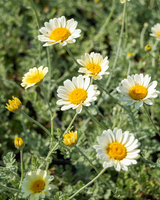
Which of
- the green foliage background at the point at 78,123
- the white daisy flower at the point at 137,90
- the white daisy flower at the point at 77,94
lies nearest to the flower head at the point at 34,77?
the white daisy flower at the point at 77,94

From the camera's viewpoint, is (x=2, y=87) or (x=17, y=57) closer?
(x=2, y=87)

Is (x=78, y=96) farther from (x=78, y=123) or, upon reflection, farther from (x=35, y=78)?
(x=78, y=123)

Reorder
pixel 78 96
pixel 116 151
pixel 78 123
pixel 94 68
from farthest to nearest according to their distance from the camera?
pixel 78 123
pixel 94 68
pixel 78 96
pixel 116 151

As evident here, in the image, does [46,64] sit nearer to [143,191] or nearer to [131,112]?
[131,112]

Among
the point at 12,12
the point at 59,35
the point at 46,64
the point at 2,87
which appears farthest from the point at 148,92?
the point at 12,12

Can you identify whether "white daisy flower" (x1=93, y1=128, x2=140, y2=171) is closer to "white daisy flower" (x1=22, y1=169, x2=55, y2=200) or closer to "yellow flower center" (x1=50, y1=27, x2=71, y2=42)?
"white daisy flower" (x1=22, y1=169, x2=55, y2=200)

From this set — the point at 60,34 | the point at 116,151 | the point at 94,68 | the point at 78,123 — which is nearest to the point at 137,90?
the point at 94,68

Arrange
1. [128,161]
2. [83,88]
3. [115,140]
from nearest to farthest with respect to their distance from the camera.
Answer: [128,161] < [115,140] < [83,88]
